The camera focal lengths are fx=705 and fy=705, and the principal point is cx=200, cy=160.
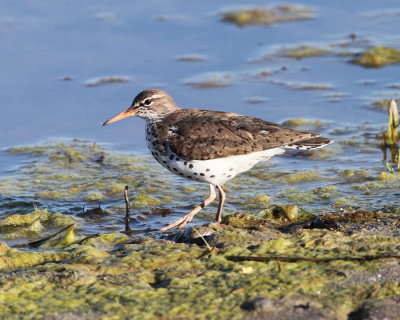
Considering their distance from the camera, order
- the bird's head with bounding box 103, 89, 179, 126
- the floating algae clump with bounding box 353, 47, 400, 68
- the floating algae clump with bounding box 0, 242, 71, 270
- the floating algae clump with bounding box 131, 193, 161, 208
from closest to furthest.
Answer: the floating algae clump with bounding box 0, 242, 71, 270 → the bird's head with bounding box 103, 89, 179, 126 → the floating algae clump with bounding box 131, 193, 161, 208 → the floating algae clump with bounding box 353, 47, 400, 68

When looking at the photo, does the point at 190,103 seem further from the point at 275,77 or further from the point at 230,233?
the point at 230,233

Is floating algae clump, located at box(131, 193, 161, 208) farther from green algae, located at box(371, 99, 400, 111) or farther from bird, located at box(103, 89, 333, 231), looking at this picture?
green algae, located at box(371, 99, 400, 111)

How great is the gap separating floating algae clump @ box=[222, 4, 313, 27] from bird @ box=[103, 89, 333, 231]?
571 cm

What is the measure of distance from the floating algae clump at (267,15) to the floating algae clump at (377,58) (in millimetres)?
1648

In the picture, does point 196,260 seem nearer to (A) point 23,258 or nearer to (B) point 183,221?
(A) point 23,258

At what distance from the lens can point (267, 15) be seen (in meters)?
11.7

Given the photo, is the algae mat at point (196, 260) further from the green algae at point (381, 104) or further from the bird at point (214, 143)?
the green algae at point (381, 104)

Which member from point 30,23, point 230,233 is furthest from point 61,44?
point 230,233

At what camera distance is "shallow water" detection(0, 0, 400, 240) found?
6906 millimetres

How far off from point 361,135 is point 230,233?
13.3 feet

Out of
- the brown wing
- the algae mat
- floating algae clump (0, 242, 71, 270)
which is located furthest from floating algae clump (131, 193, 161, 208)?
floating algae clump (0, 242, 71, 270)

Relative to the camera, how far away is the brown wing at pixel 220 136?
225 inches

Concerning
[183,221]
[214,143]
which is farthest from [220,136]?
[183,221]

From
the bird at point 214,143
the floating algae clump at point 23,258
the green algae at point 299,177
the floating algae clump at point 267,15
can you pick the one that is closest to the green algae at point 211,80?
Result: the floating algae clump at point 267,15
